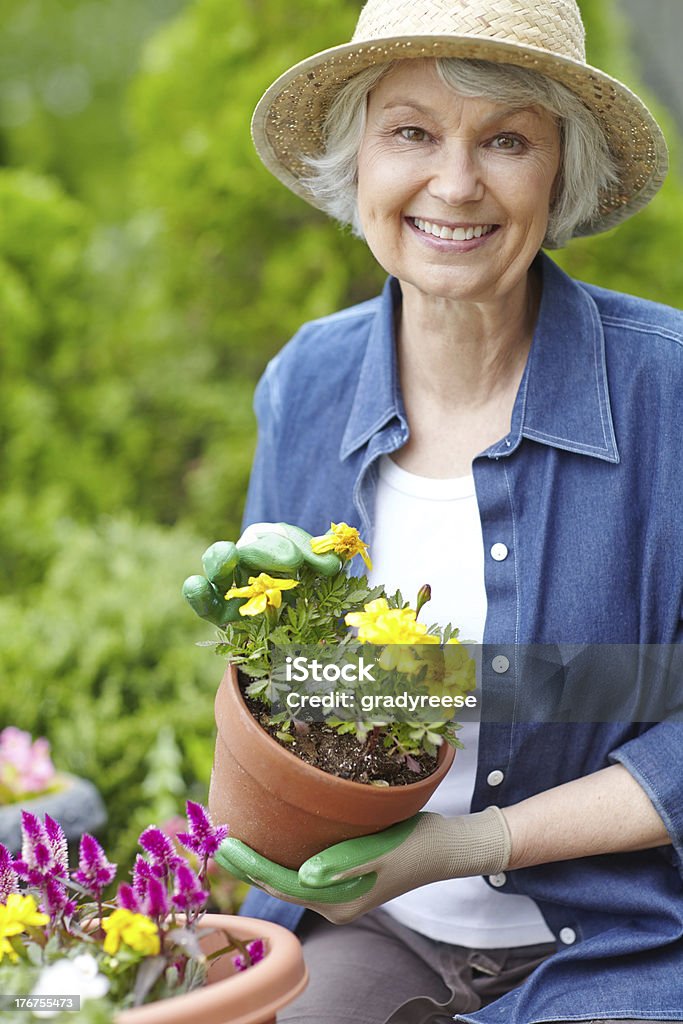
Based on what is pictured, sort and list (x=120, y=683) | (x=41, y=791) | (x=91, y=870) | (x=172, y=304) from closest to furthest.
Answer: (x=91, y=870) < (x=41, y=791) < (x=120, y=683) < (x=172, y=304)

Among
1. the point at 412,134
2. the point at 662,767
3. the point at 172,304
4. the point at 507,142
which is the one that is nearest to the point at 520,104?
the point at 507,142

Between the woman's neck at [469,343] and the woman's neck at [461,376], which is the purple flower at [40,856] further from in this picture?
the woman's neck at [469,343]

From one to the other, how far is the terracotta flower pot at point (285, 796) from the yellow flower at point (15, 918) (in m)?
0.30

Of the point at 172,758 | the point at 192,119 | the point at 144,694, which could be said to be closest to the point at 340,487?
the point at 172,758

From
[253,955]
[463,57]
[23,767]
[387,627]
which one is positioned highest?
[463,57]

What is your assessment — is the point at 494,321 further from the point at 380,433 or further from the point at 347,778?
the point at 347,778

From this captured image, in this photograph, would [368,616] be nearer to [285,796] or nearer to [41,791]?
[285,796]

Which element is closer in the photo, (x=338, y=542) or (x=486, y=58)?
(x=338, y=542)

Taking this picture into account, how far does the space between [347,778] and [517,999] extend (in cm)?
50

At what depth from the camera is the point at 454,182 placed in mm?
1672

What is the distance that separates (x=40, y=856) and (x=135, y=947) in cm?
18

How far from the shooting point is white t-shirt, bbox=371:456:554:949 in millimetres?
1806

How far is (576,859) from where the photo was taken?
1765 mm

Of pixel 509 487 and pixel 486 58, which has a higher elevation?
pixel 486 58
